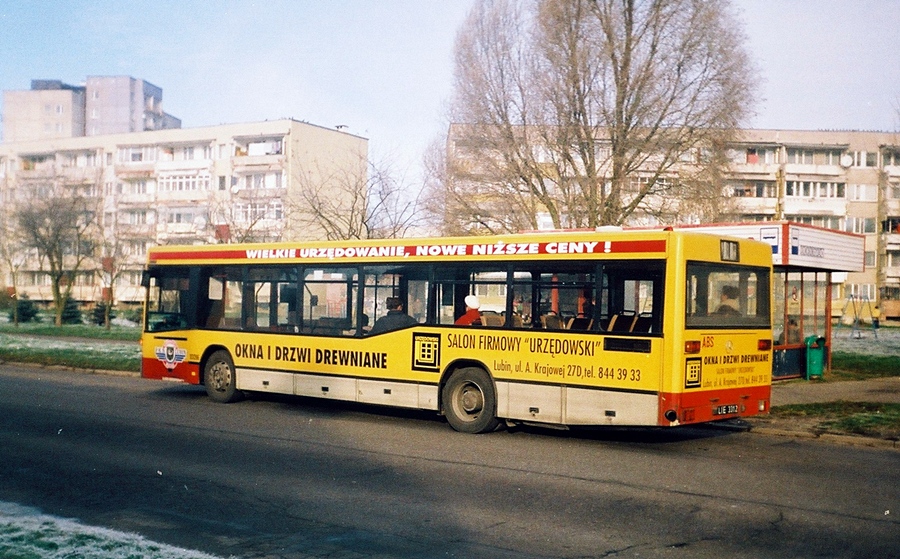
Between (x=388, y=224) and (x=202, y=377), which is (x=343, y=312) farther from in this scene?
A: (x=388, y=224)

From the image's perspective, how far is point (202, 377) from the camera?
687 inches

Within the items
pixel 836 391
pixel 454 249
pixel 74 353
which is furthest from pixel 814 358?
pixel 74 353

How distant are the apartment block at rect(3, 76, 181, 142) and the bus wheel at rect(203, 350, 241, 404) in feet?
338

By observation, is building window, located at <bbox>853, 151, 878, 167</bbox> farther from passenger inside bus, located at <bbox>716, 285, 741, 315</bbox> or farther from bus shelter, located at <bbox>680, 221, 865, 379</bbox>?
passenger inside bus, located at <bbox>716, 285, 741, 315</bbox>

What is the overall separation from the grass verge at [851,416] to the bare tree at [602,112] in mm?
13325

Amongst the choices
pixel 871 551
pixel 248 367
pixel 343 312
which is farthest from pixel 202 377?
pixel 871 551

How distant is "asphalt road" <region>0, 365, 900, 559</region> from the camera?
719 centimetres

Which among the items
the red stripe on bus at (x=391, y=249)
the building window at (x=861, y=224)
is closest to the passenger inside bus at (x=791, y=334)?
the red stripe on bus at (x=391, y=249)

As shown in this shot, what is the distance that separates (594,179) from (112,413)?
17.7m

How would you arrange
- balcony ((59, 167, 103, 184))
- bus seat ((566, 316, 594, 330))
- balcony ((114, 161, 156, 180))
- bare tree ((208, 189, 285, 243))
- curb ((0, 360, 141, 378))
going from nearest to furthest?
bus seat ((566, 316, 594, 330)) → curb ((0, 360, 141, 378)) → bare tree ((208, 189, 285, 243)) → balcony ((59, 167, 103, 184)) → balcony ((114, 161, 156, 180))

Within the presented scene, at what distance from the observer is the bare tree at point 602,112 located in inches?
1127

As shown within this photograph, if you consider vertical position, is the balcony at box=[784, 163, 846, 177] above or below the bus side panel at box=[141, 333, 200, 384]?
above

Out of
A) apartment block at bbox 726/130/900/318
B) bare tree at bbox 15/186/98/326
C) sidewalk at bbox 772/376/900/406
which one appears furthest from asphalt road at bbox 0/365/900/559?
apartment block at bbox 726/130/900/318

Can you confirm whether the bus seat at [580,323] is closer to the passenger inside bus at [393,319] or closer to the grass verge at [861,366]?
the passenger inside bus at [393,319]
